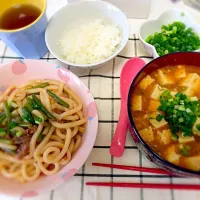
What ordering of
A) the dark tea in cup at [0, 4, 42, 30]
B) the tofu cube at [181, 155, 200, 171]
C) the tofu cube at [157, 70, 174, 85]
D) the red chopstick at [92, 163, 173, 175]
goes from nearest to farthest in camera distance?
1. the tofu cube at [181, 155, 200, 171]
2. the red chopstick at [92, 163, 173, 175]
3. the tofu cube at [157, 70, 174, 85]
4. the dark tea in cup at [0, 4, 42, 30]

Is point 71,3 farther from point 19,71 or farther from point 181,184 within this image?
point 181,184

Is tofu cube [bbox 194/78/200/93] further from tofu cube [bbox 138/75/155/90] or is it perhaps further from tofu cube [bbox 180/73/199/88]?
tofu cube [bbox 138/75/155/90]

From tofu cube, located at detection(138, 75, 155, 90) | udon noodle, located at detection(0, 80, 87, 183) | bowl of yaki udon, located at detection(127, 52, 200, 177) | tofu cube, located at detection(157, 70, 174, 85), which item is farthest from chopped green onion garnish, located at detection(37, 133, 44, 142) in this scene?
tofu cube, located at detection(157, 70, 174, 85)

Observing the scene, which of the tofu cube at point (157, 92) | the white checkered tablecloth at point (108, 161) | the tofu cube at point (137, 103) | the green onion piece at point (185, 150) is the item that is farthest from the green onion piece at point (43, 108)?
the green onion piece at point (185, 150)

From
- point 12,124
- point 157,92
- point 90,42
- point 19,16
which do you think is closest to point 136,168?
point 157,92

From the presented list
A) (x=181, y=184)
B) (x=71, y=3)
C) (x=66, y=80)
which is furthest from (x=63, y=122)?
(x=71, y=3)

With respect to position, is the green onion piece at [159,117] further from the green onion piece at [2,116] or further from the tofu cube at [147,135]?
the green onion piece at [2,116]

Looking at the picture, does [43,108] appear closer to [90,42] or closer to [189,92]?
[90,42]

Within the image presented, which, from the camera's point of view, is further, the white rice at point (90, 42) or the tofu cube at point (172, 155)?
the white rice at point (90, 42)
